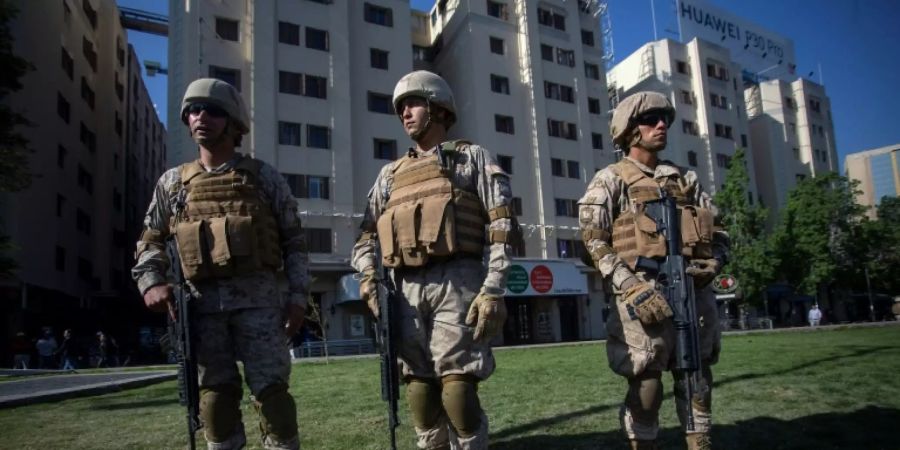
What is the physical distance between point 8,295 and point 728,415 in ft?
90.6

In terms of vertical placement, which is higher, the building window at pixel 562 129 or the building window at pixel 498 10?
the building window at pixel 498 10

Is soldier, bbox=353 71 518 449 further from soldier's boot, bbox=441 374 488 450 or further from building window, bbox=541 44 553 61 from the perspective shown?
building window, bbox=541 44 553 61

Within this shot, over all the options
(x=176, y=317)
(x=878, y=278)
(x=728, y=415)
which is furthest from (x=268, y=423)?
(x=878, y=278)

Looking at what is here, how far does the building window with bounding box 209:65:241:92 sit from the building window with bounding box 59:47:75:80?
8.07m

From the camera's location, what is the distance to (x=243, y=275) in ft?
12.0

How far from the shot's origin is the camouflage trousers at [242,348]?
3477 millimetres

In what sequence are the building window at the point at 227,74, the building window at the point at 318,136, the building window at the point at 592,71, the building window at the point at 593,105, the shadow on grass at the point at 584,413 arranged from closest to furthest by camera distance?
the shadow on grass at the point at 584,413
the building window at the point at 227,74
the building window at the point at 318,136
the building window at the point at 593,105
the building window at the point at 592,71

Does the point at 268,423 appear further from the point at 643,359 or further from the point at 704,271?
the point at 704,271

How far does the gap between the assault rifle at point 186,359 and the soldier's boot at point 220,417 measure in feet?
0.16

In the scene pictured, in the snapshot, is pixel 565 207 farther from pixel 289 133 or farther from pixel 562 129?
pixel 289 133

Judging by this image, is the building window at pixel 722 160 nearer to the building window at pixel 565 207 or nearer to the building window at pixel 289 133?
the building window at pixel 565 207

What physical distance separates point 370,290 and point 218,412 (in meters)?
1.12

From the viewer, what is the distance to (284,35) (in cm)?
3225

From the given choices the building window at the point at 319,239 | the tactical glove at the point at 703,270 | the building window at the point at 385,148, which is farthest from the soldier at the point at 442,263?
the building window at the point at 385,148
